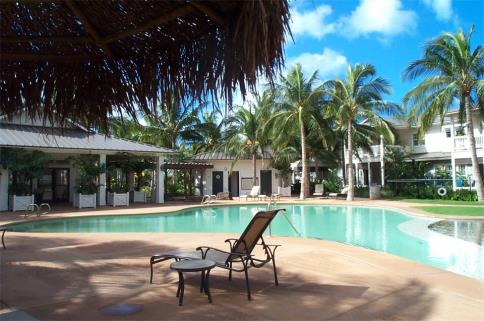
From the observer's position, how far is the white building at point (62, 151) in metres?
18.9

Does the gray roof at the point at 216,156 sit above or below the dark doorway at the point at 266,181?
above

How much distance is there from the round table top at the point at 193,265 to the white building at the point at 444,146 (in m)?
25.7

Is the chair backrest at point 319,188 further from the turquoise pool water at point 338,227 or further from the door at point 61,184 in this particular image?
the door at point 61,184

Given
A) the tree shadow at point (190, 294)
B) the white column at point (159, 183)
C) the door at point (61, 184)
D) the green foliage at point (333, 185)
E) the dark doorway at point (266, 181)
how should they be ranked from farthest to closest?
the dark doorway at point (266, 181) < the green foliage at point (333, 185) < the door at point (61, 184) < the white column at point (159, 183) < the tree shadow at point (190, 294)

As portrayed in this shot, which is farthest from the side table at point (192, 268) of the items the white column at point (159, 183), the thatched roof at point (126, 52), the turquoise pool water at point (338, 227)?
the white column at point (159, 183)

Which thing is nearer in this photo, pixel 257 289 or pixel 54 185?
pixel 257 289

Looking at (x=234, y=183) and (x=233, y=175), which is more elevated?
(x=233, y=175)

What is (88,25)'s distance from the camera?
3660 millimetres

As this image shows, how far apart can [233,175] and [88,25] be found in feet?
99.0

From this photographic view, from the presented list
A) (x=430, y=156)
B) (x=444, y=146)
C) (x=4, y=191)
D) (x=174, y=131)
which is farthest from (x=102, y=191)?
(x=444, y=146)

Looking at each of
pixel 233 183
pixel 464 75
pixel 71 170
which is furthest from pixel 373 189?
pixel 71 170

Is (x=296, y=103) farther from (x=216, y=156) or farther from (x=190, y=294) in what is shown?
(x=190, y=294)

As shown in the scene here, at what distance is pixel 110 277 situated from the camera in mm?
6141

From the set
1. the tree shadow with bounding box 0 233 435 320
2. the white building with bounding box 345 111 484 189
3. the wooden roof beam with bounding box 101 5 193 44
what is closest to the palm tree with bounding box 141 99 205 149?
the white building with bounding box 345 111 484 189
